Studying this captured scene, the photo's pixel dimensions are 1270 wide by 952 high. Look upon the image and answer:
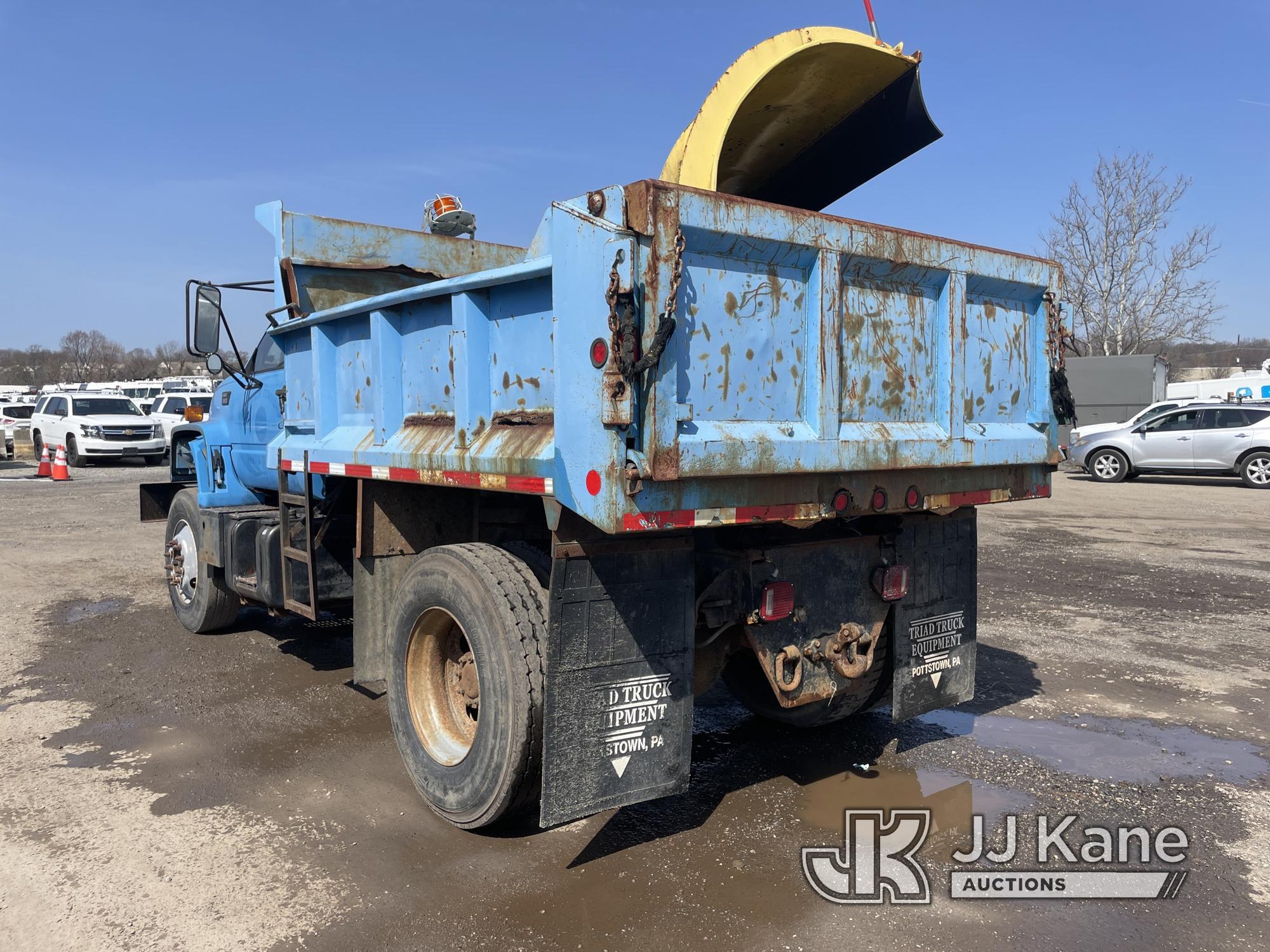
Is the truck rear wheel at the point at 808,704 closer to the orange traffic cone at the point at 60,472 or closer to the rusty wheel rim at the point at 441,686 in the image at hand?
the rusty wheel rim at the point at 441,686

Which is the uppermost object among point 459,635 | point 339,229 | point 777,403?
point 339,229

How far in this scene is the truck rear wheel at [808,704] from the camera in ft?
13.9

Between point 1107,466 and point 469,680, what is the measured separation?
61.0 feet

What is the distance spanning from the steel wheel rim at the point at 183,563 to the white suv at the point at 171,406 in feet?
62.7

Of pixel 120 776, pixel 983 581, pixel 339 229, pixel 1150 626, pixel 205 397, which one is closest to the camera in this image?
pixel 120 776

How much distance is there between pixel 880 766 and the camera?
4.38 meters

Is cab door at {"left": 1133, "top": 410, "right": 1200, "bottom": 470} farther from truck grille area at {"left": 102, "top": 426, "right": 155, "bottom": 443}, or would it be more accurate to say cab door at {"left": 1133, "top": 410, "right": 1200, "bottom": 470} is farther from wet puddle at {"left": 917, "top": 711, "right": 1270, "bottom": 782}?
truck grille area at {"left": 102, "top": 426, "right": 155, "bottom": 443}

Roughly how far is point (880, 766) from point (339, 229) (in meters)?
4.14

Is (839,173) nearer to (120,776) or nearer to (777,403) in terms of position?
(777,403)

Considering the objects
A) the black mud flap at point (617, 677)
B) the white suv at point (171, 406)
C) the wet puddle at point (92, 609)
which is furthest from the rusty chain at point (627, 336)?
the white suv at point (171, 406)

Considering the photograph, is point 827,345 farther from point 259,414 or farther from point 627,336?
point 259,414

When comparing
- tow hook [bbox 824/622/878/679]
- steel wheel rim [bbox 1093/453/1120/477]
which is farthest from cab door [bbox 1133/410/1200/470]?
tow hook [bbox 824/622/878/679]

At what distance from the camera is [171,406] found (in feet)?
87.9

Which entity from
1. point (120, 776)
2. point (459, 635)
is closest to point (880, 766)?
point (459, 635)
